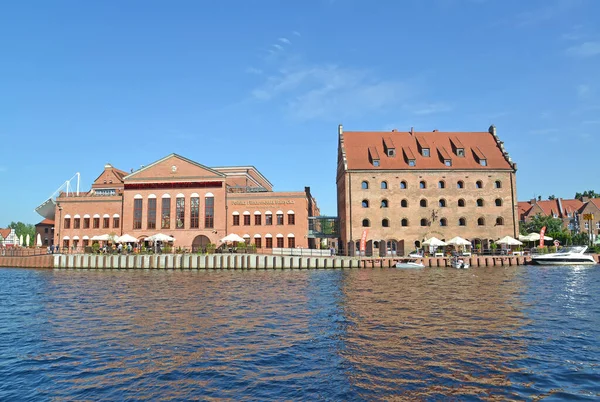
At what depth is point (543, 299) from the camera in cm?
2295

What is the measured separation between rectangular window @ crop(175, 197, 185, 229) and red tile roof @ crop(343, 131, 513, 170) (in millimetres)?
23235

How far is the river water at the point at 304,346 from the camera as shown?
33.1ft

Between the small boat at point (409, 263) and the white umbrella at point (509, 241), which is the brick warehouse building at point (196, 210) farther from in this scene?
the white umbrella at point (509, 241)

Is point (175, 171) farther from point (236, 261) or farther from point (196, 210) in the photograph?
point (236, 261)

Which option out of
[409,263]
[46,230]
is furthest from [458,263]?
[46,230]

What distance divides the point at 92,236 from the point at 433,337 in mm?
57287

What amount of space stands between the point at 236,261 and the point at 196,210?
1406 centimetres

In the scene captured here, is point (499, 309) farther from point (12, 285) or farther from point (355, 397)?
point (12, 285)

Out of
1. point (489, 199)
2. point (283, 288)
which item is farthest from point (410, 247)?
point (283, 288)

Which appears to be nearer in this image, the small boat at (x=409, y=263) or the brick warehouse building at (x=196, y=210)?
the small boat at (x=409, y=263)

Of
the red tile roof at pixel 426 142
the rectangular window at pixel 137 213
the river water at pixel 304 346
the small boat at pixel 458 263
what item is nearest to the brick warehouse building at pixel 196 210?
the rectangular window at pixel 137 213

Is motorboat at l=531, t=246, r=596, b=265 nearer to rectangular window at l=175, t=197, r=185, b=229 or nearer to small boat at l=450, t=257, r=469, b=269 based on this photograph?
small boat at l=450, t=257, r=469, b=269

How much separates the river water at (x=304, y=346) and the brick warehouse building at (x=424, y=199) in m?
30.5

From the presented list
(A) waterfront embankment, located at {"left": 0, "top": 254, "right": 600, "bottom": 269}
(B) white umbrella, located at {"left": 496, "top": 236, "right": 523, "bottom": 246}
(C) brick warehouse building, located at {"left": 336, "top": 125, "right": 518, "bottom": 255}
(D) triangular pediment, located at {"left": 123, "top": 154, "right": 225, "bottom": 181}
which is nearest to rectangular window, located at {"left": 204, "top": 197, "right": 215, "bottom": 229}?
(D) triangular pediment, located at {"left": 123, "top": 154, "right": 225, "bottom": 181}
